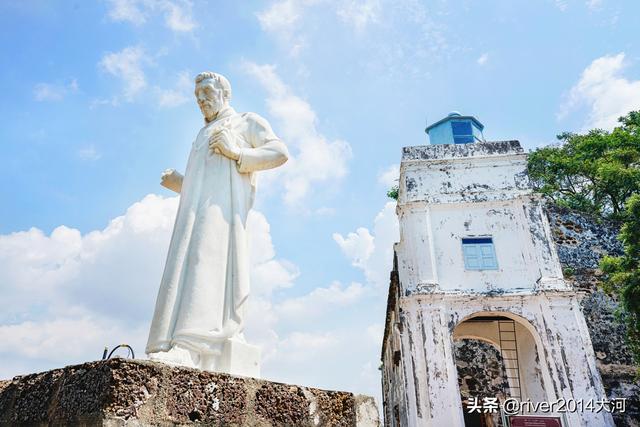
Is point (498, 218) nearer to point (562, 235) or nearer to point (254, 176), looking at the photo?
point (562, 235)

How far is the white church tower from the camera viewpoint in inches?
340

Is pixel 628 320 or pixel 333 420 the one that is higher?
pixel 628 320

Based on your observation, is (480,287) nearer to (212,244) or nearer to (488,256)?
(488,256)

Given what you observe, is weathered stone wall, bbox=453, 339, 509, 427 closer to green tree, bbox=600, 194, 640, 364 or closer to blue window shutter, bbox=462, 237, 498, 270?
blue window shutter, bbox=462, 237, 498, 270

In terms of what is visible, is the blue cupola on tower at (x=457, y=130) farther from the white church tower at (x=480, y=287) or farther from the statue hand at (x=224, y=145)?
the statue hand at (x=224, y=145)

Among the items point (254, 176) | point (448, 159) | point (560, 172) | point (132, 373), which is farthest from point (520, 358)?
point (132, 373)

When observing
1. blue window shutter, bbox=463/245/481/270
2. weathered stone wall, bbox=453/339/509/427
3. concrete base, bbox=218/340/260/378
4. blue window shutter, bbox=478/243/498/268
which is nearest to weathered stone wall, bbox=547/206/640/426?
weathered stone wall, bbox=453/339/509/427

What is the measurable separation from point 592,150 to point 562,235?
11.9ft

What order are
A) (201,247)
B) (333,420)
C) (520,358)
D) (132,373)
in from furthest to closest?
(520,358)
(201,247)
(333,420)
(132,373)

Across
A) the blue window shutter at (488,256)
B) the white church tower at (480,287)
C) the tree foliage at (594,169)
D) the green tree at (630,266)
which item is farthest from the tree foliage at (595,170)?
the green tree at (630,266)

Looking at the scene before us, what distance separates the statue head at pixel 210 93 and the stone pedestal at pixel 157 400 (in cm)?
166

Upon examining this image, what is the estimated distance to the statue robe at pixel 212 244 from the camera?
206cm

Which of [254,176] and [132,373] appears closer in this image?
[132,373]

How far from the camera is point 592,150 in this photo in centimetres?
1384
